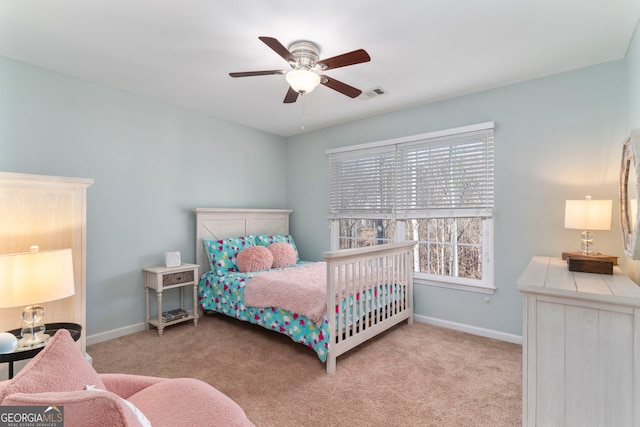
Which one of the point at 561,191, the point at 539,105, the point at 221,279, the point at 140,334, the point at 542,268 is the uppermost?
the point at 539,105

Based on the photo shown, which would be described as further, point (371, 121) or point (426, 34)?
point (371, 121)

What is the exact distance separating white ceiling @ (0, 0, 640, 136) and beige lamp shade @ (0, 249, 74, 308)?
1.53 meters

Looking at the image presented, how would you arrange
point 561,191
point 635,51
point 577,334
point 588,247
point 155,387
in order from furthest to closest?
1. point 561,191
2. point 588,247
3. point 635,51
4. point 577,334
5. point 155,387

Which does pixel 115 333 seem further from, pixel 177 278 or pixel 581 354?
pixel 581 354

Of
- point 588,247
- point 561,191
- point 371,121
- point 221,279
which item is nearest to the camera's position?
point 588,247

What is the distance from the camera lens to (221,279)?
347 centimetres

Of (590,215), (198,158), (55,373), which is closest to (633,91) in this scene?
(590,215)

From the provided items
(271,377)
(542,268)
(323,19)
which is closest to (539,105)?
(542,268)

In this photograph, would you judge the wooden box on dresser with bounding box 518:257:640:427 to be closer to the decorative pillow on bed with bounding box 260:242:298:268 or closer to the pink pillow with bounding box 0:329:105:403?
the pink pillow with bounding box 0:329:105:403

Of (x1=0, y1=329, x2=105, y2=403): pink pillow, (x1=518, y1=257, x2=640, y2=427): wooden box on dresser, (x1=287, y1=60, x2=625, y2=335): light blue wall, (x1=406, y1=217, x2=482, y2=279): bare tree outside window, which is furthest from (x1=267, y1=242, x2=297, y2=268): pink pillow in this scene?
(x1=0, y1=329, x2=105, y2=403): pink pillow

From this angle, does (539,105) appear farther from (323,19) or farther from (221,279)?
(221,279)

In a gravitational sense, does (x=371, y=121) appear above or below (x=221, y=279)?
above

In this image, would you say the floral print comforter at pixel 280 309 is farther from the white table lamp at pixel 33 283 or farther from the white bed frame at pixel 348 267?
the white table lamp at pixel 33 283

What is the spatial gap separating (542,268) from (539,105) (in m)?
1.67
